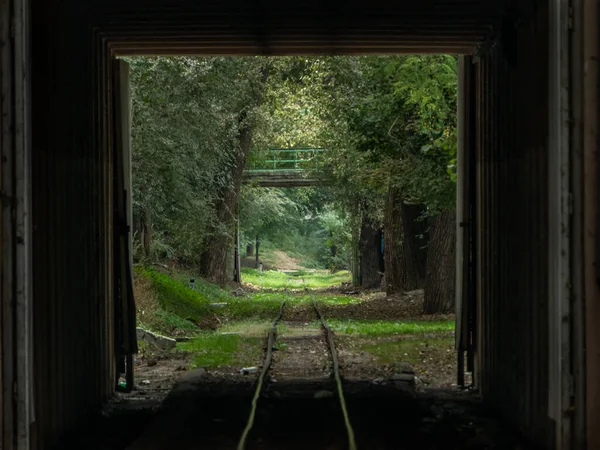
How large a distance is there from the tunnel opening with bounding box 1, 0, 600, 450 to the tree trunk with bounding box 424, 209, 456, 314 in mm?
9834

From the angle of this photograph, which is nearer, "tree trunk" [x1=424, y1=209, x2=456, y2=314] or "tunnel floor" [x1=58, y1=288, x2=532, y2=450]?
"tunnel floor" [x1=58, y1=288, x2=532, y2=450]

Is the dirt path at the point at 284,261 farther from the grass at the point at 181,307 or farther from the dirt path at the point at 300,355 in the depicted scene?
the dirt path at the point at 300,355

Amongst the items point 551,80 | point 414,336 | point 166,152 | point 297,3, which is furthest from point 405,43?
point 166,152

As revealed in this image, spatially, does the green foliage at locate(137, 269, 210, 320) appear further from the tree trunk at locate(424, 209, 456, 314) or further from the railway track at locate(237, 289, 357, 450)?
the tree trunk at locate(424, 209, 456, 314)

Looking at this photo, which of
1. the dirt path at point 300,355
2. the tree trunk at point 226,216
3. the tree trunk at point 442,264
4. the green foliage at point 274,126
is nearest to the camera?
the dirt path at point 300,355

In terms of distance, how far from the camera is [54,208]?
799cm

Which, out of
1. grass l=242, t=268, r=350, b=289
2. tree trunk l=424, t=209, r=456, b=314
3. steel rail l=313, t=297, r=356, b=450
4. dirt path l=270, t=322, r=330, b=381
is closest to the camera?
steel rail l=313, t=297, r=356, b=450

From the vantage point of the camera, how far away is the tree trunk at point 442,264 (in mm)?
20906

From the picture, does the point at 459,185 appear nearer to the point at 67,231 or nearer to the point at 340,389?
the point at 340,389

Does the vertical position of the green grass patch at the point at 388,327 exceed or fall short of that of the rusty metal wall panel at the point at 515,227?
it falls short

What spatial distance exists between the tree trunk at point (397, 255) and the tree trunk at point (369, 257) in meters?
9.95

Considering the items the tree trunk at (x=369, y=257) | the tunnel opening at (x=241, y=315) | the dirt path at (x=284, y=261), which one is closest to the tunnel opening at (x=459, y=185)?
the tunnel opening at (x=241, y=315)

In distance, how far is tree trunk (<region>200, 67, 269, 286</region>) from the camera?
3159cm

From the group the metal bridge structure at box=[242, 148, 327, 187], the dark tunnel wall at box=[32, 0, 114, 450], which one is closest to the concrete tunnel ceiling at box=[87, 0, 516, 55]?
the dark tunnel wall at box=[32, 0, 114, 450]
